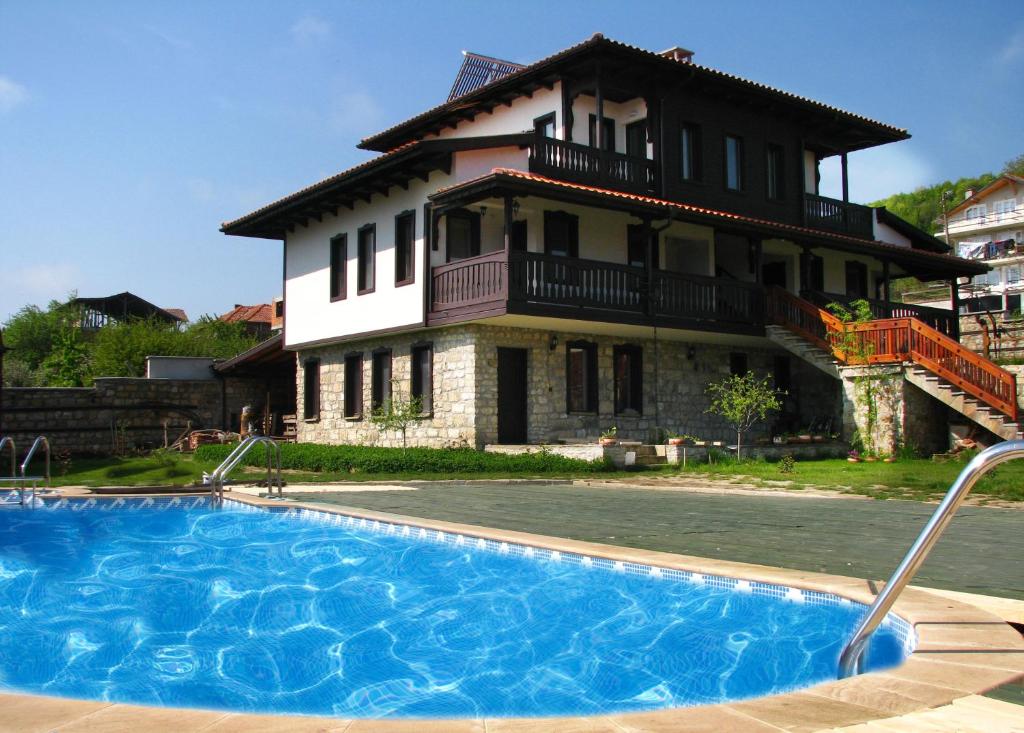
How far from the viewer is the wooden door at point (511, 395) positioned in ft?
68.4

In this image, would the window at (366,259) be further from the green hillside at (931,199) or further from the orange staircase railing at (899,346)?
the green hillside at (931,199)

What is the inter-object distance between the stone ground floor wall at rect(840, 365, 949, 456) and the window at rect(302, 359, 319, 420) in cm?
1510

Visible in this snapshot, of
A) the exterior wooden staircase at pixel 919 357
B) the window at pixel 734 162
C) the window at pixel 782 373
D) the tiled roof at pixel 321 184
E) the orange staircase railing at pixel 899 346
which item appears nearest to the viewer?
the exterior wooden staircase at pixel 919 357

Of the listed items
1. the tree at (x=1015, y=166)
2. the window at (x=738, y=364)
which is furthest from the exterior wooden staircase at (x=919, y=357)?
the tree at (x=1015, y=166)

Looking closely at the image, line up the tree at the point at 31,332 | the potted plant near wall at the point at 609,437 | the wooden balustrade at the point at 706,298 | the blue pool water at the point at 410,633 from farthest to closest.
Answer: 1. the tree at the point at 31,332
2. the wooden balustrade at the point at 706,298
3. the potted plant near wall at the point at 609,437
4. the blue pool water at the point at 410,633

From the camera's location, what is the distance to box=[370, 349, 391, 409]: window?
23656 mm

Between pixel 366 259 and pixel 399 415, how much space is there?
15.5 feet

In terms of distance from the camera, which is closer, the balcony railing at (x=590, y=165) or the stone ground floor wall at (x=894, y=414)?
the stone ground floor wall at (x=894, y=414)

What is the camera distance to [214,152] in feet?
63.3

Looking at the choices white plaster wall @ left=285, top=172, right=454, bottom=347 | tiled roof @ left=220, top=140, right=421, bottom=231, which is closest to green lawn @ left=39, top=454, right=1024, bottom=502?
white plaster wall @ left=285, top=172, right=454, bottom=347

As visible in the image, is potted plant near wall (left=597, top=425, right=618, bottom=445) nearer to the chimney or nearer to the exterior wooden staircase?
the exterior wooden staircase

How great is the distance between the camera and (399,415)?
21938 mm

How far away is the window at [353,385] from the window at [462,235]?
4946mm

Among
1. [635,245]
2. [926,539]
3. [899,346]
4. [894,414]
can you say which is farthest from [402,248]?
[926,539]
